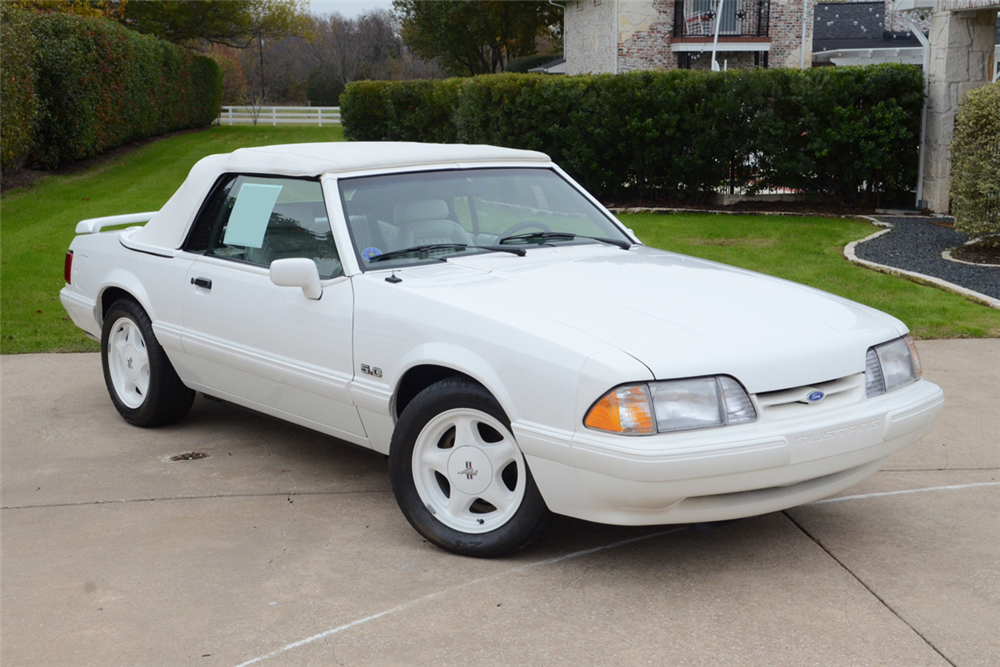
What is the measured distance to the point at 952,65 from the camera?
14391 millimetres

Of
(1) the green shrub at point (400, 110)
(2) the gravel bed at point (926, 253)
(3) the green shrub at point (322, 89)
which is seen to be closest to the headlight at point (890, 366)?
(2) the gravel bed at point (926, 253)

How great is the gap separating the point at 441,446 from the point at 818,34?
37.6 meters

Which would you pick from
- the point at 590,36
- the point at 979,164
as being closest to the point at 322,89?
the point at 590,36

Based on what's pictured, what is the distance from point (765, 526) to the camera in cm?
421

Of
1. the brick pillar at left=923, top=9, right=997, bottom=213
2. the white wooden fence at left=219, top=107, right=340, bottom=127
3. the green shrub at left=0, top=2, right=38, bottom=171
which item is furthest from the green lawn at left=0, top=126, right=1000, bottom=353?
the white wooden fence at left=219, top=107, right=340, bottom=127

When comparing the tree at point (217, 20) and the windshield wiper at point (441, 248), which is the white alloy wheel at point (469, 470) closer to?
the windshield wiper at point (441, 248)

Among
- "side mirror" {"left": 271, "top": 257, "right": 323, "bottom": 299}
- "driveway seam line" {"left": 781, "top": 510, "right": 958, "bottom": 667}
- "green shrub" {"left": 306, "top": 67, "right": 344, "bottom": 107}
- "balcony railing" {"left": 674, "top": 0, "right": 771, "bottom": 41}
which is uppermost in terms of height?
"balcony railing" {"left": 674, "top": 0, "right": 771, "bottom": 41}

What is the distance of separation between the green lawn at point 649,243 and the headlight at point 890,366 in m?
4.08

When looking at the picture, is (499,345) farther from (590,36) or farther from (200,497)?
(590,36)

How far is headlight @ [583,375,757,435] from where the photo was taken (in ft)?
11.0

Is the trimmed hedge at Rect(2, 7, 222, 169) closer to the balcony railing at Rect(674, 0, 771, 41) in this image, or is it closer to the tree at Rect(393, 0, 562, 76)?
the balcony railing at Rect(674, 0, 771, 41)

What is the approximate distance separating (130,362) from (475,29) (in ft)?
138

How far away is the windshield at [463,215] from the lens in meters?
4.52

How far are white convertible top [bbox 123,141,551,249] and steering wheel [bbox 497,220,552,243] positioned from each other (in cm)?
40
